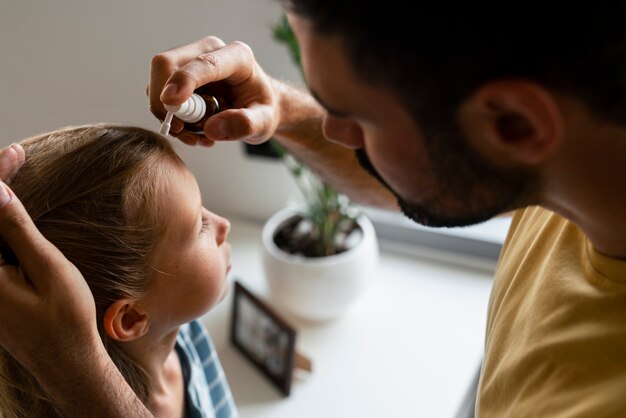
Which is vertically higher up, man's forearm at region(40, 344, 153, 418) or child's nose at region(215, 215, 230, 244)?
man's forearm at region(40, 344, 153, 418)

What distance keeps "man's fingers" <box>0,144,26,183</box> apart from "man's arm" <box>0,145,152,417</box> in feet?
0.40

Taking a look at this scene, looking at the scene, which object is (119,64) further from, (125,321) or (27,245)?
(27,245)

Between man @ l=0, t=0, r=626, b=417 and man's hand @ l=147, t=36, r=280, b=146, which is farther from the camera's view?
man's hand @ l=147, t=36, r=280, b=146

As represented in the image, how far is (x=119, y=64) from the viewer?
4.98 ft

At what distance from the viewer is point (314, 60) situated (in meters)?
0.63

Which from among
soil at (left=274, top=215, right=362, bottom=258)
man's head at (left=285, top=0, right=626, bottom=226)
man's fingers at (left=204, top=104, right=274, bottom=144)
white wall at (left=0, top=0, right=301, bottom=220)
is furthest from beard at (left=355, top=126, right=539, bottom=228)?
white wall at (left=0, top=0, right=301, bottom=220)

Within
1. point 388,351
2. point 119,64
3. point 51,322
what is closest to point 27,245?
point 51,322

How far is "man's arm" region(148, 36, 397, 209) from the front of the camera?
771mm


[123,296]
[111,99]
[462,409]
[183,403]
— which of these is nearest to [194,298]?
[123,296]

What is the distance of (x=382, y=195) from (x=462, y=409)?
15.2 inches

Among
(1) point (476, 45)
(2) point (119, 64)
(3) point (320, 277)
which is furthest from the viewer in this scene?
(2) point (119, 64)

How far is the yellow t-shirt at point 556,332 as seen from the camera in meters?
0.64

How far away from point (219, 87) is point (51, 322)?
0.40 meters

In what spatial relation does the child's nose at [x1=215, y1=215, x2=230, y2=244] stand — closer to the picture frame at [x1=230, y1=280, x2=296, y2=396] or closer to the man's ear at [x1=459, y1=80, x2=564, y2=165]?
the picture frame at [x1=230, y1=280, x2=296, y2=396]
